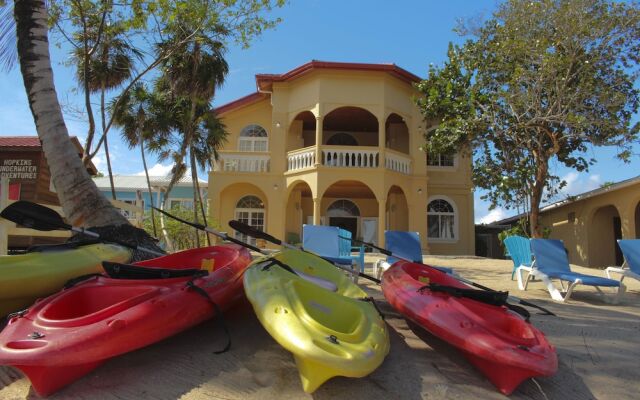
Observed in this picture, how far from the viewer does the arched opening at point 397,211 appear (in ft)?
60.0

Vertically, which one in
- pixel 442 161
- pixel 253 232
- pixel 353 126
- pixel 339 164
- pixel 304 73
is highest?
pixel 304 73

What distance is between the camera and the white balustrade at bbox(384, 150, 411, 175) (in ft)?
54.5

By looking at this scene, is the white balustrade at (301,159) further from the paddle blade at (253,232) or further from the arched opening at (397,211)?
the paddle blade at (253,232)

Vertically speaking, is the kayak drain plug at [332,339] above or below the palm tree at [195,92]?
below

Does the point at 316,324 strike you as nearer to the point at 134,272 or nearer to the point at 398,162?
the point at 134,272

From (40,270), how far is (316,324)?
2.37 meters

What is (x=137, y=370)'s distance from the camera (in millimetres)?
2932

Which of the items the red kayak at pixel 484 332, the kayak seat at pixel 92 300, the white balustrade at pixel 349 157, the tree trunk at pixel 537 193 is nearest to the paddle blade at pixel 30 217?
the kayak seat at pixel 92 300

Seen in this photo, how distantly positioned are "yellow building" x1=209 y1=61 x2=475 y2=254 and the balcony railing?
0.13ft

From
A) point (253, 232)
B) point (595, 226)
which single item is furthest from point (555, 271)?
point (595, 226)

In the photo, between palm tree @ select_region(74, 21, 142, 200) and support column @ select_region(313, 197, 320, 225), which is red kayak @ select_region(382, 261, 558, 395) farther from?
support column @ select_region(313, 197, 320, 225)

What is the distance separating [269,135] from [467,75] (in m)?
8.36

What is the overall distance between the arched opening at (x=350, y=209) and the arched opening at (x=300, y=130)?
7.50 ft

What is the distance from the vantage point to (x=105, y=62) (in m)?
12.0
